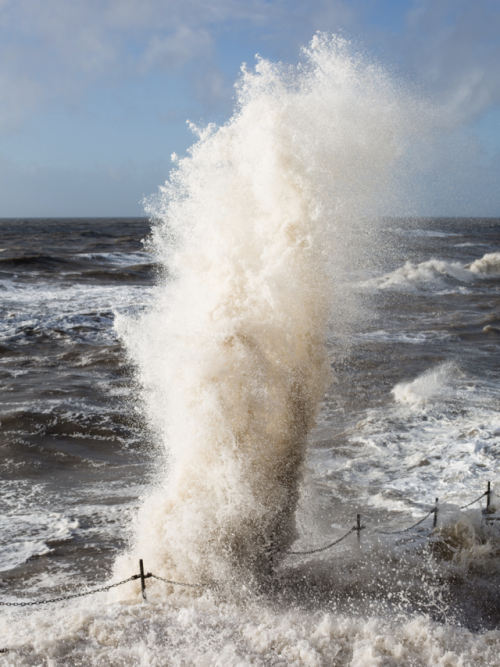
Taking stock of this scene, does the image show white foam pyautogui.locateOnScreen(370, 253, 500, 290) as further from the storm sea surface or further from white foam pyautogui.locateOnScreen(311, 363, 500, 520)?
white foam pyautogui.locateOnScreen(311, 363, 500, 520)

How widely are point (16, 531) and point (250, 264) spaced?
4.62 metres

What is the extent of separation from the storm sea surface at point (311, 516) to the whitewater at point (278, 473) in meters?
0.03

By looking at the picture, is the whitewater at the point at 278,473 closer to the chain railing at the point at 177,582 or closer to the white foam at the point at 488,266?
the chain railing at the point at 177,582

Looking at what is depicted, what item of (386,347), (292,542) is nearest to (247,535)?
(292,542)

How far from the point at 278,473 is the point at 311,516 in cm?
82

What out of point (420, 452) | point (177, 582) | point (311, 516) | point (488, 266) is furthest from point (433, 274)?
point (177, 582)

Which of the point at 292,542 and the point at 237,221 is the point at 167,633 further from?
the point at 237,221

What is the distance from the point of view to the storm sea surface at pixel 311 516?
195 inches

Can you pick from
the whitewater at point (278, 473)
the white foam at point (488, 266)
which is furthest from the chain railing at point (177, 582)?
the white foam at point (488, 266)

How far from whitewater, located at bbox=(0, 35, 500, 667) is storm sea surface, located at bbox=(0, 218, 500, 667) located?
1.1 inches

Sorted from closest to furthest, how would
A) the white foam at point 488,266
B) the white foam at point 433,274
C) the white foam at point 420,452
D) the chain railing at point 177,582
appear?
1. the chain railing at point 177,582
2. the white foam at point 420,452
3. the white foam at point 433,274
4. the white foam at point 488,266

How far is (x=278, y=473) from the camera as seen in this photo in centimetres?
709

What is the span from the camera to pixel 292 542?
6613mm

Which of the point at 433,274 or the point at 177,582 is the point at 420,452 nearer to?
the point at 177,582
